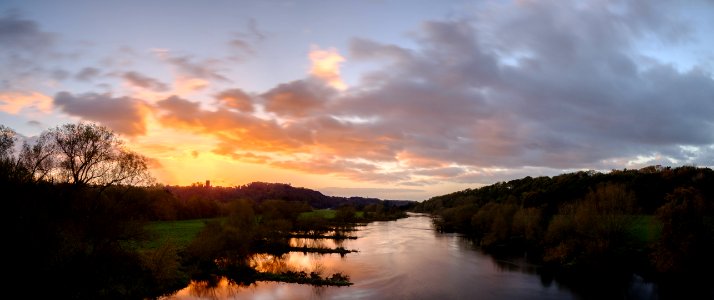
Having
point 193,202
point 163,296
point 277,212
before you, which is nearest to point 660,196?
point 277,212

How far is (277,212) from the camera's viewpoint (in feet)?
280

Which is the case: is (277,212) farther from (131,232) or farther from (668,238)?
(668,238)

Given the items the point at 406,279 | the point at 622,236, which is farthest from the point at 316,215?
the point at 622,236

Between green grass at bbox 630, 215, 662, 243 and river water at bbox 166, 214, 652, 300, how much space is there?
48.8 feet

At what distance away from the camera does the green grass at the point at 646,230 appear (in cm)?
5341

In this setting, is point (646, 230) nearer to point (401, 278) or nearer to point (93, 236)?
point (401, 278)

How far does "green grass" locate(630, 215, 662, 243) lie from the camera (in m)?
53.4

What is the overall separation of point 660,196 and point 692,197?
1466 inches

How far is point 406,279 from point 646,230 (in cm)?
3877

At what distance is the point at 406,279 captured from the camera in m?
45.6

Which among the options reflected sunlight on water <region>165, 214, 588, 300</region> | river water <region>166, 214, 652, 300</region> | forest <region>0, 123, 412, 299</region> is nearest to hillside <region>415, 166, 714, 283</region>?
river water <region>166, 214, 652, 300</region>

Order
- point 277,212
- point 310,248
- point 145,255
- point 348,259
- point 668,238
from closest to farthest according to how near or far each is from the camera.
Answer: point 145,255
point 668,238
point 348,259
point 310,248
point 277,212

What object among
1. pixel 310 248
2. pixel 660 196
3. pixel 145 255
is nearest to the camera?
pixel 145 255

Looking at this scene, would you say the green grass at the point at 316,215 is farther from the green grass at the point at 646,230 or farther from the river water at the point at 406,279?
the green grass at the point at 646,230
